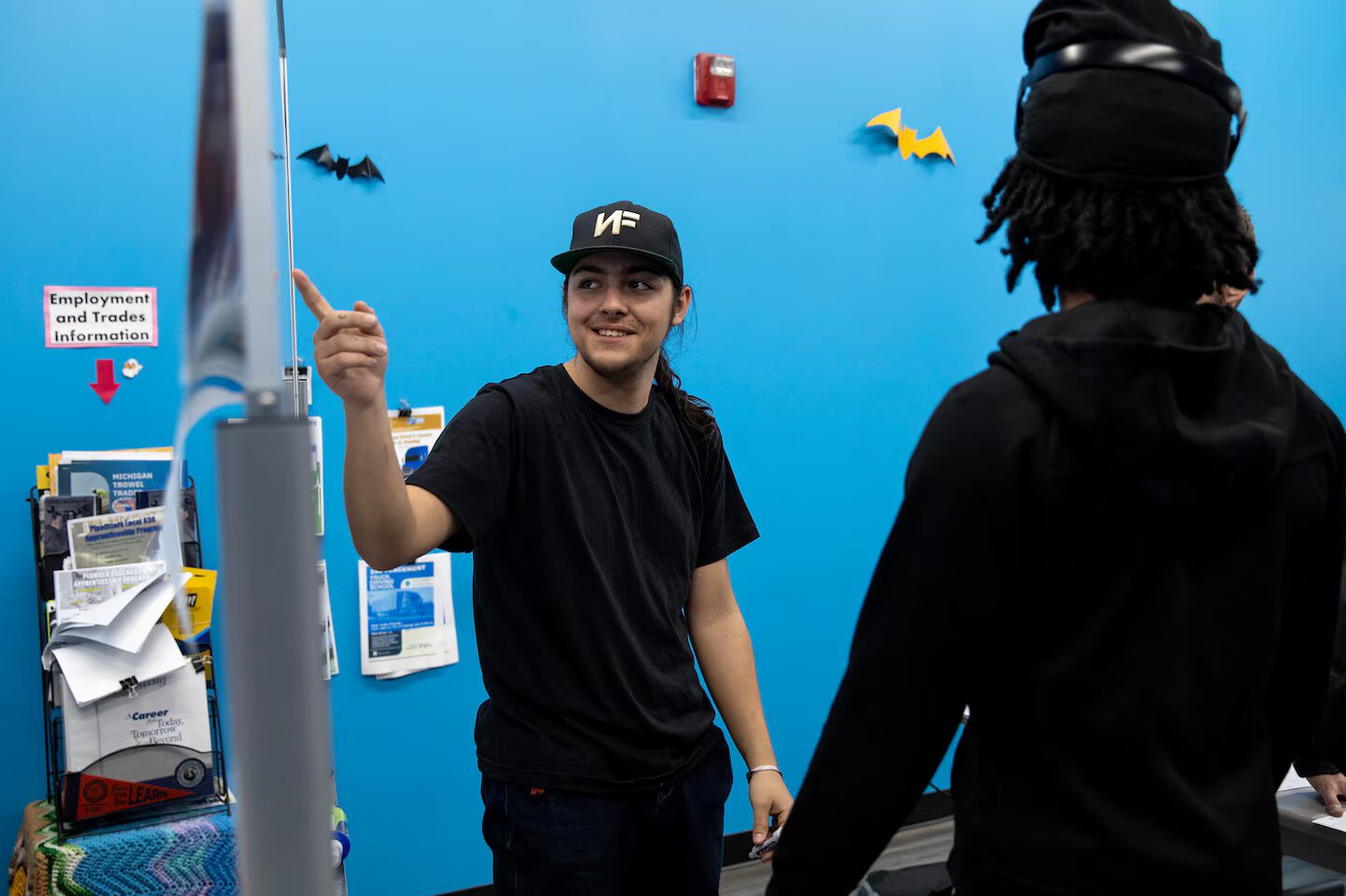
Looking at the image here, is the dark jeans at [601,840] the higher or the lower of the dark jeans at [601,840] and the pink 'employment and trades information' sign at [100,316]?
the lower

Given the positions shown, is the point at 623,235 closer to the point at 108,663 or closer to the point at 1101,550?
the point at 1101,550

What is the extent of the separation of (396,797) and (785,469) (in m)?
1.42

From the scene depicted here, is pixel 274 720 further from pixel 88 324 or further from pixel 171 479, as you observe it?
pixel 88 324

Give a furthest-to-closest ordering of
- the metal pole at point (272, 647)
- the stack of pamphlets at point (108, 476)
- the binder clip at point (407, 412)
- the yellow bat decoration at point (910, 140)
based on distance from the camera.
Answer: the yellow bat decoration at point (910, 140) < the binder clip at point (407, 412) < the stack of pamphlets at point (108, 476) < the metal pole at point (272, 647)

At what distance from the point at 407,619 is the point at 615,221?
5.00ft

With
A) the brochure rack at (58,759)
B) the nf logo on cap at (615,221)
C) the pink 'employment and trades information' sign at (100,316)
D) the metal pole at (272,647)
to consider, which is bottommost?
the brochure rack at (58,759)

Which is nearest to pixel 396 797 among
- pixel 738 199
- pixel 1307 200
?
pixel 738 199

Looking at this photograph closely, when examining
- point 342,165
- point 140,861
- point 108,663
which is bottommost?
point 140,861

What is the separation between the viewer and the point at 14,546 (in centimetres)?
231

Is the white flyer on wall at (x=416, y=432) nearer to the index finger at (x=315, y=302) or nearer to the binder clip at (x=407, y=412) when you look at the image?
the binder clip at (x=407, y=412)

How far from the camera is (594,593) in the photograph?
1.41 m

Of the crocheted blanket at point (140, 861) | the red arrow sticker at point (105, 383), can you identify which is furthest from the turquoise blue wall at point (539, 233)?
the crocheted blanket at point (140, 861)

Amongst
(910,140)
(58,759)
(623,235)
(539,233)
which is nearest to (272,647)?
(623,235)

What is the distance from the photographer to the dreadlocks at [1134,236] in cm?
88
